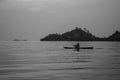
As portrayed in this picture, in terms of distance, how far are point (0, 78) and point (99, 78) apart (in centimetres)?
1320

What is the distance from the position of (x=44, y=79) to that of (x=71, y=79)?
3545 millimetres

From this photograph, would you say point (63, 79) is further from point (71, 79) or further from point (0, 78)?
point (0, 78)

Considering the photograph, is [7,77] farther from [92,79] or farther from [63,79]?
[92,79]

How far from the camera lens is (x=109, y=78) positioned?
33219 mm

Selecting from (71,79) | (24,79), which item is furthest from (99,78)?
(24,79)

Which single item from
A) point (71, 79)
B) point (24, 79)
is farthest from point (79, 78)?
point (24, 79)

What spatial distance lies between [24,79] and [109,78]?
11.2 m

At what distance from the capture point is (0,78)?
3325 cm

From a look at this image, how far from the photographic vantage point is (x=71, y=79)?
3294 cm

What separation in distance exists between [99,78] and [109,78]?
1.32m

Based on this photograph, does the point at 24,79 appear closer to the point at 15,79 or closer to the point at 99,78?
the point at 15,79

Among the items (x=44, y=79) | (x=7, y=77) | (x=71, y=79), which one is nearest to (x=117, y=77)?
(x=71, y=79)

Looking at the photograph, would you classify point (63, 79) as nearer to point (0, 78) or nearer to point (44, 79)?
point (44, 79)

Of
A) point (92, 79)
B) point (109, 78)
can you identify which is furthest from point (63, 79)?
point (109, 78)
